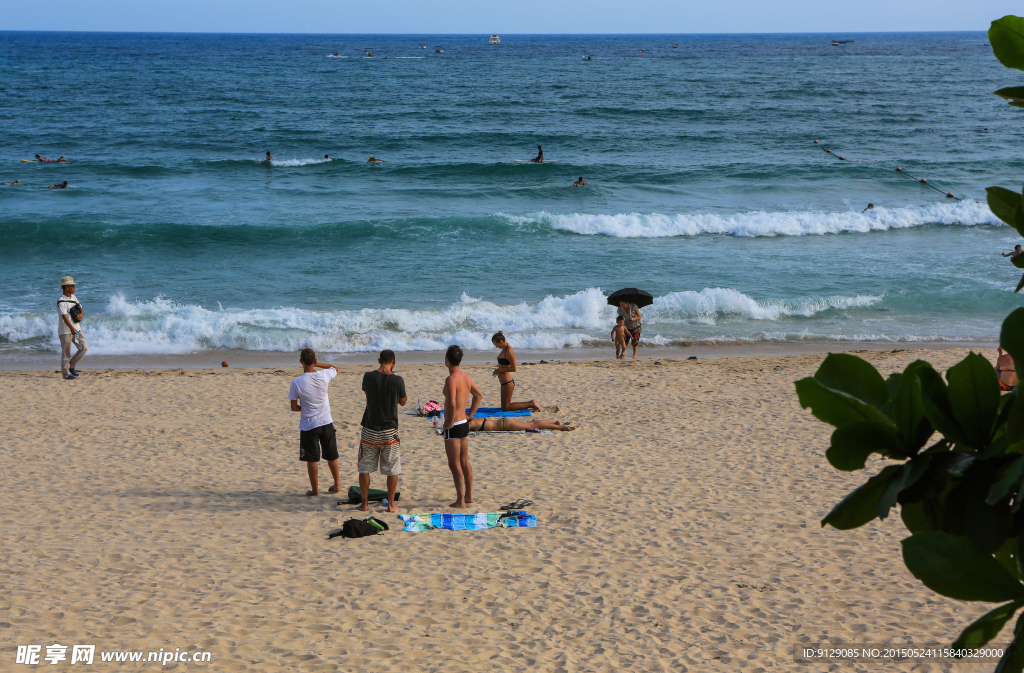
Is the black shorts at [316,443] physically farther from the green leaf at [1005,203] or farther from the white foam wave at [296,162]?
the white foam wave at [296,162]

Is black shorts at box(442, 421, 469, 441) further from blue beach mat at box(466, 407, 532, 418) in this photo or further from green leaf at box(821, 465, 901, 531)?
green leaf at box(821, 465, 901, 531)

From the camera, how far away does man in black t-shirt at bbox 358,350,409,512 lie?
→ 7.48 meters

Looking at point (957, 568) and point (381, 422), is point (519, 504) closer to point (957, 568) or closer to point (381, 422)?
point (381, 422)

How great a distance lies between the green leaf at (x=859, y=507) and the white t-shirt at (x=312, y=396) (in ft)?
22.8

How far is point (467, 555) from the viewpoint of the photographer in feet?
22.5

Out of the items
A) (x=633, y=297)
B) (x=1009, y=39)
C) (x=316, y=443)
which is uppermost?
(x=1009, y=39)

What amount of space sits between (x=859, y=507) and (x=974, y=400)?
0.91 ft

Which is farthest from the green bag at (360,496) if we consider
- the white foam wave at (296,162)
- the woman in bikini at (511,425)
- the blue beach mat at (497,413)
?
the white foam wave at (296,162)

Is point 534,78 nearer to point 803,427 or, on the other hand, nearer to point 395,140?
point 395,140

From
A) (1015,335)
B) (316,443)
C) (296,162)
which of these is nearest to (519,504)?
(316,443)

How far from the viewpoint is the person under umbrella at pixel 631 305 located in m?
14.7

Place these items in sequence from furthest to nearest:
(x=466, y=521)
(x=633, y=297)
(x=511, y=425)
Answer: (x=633, y=297), (x=511, y=425), (x=466, y=521)

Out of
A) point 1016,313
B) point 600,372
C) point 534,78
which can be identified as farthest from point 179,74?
point 1016,313

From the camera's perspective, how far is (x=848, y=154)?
36.6 m
